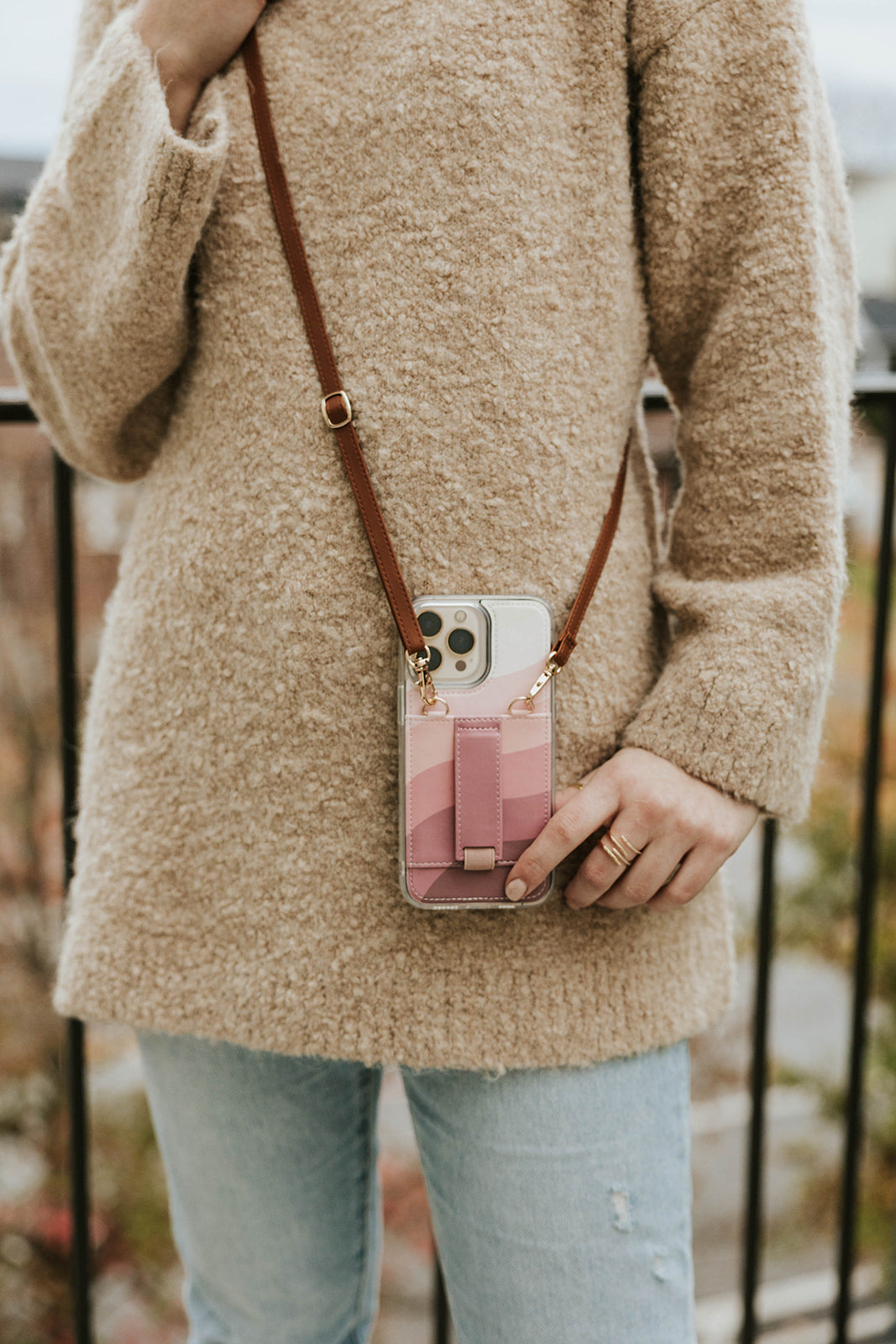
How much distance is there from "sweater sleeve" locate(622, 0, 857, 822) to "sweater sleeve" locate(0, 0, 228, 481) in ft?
1.07

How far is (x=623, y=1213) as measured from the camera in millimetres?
684

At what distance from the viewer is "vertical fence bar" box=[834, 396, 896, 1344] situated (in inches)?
55.2

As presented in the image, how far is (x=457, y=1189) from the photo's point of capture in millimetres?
712

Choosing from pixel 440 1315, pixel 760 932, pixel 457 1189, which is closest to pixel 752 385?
pixel 457 1189

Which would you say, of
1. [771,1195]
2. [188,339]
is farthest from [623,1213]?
[771,1195]

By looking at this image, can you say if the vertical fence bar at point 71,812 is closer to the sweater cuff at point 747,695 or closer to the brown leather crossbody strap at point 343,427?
the brown leather crossbody strap at point 343,427

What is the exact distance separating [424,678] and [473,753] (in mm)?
57

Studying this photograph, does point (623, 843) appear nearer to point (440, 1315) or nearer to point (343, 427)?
point (343, 427)

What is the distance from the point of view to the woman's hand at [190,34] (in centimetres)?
73

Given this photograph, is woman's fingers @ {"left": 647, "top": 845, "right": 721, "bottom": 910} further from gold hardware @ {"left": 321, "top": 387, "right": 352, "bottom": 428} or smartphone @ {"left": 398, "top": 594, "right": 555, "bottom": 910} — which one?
gold hardware @ {"left": 321, "top": 387, "right": 352, "bottom": 428}

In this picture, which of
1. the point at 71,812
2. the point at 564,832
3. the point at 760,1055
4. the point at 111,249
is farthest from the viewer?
the point at 760,1055

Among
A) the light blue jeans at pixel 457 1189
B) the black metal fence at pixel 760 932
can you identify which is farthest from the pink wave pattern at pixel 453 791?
the black metal fence at pixel 760 932

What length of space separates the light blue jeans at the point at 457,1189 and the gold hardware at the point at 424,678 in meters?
0.26

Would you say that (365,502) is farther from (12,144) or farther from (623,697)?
(12,144)
